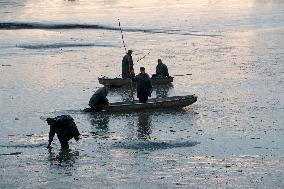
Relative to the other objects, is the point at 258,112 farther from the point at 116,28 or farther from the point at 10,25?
the point at 10,25

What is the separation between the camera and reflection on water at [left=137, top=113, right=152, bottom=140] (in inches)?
835

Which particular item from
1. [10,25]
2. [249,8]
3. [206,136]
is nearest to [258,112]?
[206,136]

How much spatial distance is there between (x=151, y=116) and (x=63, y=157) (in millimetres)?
6295

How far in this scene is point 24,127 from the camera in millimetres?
22391

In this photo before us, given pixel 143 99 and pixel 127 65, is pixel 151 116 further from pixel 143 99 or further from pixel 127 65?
pixel 127 65

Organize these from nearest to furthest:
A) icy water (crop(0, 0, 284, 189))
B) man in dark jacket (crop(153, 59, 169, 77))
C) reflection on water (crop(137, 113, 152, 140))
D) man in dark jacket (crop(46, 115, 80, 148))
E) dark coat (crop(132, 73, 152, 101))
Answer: icy water (crop(0, 0, 284, 189)) < man in dark jacket (crop(46, 115, 80, 148)) < reflection on water (crop(137, 113, 152, 140)) < dark coat (crop(132, 73, 152, 101)) < man in dark jacket (crop(153, 59, 169, 77))

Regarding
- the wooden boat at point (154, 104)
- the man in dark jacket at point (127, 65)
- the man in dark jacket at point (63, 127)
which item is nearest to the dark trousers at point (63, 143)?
the man in dark jacket at point (63, 127)

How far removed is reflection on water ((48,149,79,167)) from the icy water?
0.03 metres

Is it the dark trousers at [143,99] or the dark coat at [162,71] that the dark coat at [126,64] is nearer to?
the dark coat at [162,71]

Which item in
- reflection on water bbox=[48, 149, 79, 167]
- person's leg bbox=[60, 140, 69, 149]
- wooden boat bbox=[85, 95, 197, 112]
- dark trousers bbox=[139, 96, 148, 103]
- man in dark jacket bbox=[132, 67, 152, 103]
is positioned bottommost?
reflection on water bbox=[48, 149, 79, 167]

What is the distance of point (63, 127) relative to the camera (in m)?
19.0

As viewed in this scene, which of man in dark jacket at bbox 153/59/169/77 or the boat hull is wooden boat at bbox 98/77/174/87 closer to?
man in dark jacket at bbox 153/59/169/77

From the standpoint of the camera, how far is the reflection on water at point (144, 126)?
21.2 metres

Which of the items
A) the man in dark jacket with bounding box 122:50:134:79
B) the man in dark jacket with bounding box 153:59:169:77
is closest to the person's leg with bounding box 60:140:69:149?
the man in dark jacket with bounding box 122:50:134:79
